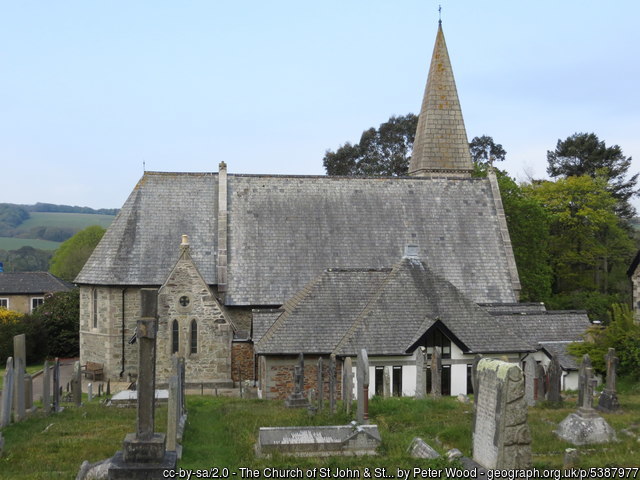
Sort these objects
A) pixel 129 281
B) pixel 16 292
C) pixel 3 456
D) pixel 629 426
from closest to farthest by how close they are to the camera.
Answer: pixel 3 456 < pixel 629 426 < pixel 129 281 < pixel 16 292

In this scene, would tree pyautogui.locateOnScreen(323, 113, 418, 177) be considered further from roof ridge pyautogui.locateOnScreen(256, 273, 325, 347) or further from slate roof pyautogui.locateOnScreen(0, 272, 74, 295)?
roof ridge pyautogui.locateOnScreen(256, 273, 325, 347)

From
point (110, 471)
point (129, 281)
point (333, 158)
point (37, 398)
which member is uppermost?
point (333, 158)

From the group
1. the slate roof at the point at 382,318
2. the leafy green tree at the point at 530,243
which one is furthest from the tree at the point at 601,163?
the slate roof at the point at 382,318

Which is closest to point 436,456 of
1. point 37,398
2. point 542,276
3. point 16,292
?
point 37,398

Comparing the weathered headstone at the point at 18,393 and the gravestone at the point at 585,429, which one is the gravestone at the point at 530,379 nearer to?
the gravestone at the point at 585,429

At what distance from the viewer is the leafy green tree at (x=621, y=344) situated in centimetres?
2236

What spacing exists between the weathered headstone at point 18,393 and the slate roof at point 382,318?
315 inches

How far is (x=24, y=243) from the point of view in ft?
481

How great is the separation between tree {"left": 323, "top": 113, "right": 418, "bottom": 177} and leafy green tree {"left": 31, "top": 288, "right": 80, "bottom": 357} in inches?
1210

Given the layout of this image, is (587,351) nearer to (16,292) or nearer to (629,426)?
(629,426)

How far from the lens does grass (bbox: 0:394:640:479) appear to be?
12.5m

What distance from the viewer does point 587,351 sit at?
2336cm

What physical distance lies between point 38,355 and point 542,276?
1137 inches

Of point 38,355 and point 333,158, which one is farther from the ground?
point 333,158
